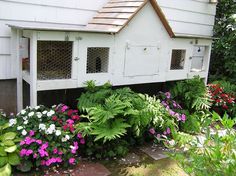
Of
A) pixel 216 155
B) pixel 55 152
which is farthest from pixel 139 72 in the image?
pixel 216 155

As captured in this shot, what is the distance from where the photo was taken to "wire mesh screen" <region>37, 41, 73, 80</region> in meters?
3.54

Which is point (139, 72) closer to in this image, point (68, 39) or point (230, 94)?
point (68, 39)

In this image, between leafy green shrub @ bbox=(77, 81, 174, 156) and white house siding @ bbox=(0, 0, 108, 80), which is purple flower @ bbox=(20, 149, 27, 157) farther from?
white house siding @ bbox=(0, 0, 108, 80)

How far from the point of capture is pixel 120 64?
3973 mm

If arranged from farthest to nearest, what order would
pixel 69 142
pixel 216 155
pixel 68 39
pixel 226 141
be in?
pixel 68 39
pixel 69 142
pixel 226 141
pixel 216 155

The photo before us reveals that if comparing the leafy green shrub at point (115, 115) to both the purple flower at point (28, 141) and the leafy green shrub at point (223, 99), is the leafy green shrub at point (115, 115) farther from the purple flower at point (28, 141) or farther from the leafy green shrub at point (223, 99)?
the leafy green shrub at point (223, 99)

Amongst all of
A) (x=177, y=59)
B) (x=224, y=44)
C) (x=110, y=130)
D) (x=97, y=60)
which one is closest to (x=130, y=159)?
(x=110, y=130)

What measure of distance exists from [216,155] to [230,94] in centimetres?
375

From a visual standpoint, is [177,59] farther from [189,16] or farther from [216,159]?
[216,159]

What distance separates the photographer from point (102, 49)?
3.92 m

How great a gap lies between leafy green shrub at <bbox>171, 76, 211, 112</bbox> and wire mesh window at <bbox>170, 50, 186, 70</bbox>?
0.90 ft

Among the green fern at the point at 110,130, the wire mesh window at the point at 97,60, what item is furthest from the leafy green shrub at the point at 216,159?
the wire mesh window at the point at 97,60

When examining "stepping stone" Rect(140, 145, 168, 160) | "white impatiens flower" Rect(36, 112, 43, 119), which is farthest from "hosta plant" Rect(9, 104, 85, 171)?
"stepping stone" Rect(140, 145, 168, 160)

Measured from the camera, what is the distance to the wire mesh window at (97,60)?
3.87m
